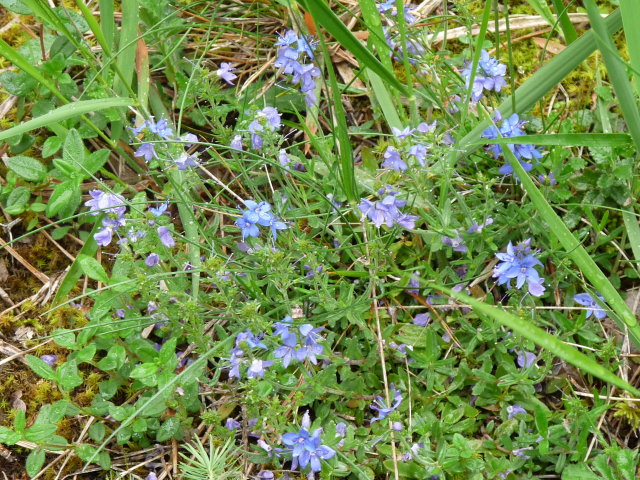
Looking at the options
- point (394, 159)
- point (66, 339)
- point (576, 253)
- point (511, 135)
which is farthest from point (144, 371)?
point (511, 135)

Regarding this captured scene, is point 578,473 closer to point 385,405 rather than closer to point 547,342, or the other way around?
point 385,405

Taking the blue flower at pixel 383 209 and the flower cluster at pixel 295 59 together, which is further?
the flower cluster at pixel 295 59

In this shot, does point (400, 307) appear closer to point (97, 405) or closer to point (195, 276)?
point (195, 276)

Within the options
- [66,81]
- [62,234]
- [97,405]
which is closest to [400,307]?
[97,405]

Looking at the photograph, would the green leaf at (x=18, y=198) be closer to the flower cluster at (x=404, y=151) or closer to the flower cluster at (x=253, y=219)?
the flower cluster at (x=253, y=219)

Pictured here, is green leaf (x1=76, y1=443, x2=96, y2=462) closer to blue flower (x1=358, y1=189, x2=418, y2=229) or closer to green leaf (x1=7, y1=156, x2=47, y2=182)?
green leaf (x1=7, y1=156, x2=47, y2=182)

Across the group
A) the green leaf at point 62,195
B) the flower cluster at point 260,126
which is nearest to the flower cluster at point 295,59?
the flower cluster at point 260,126
